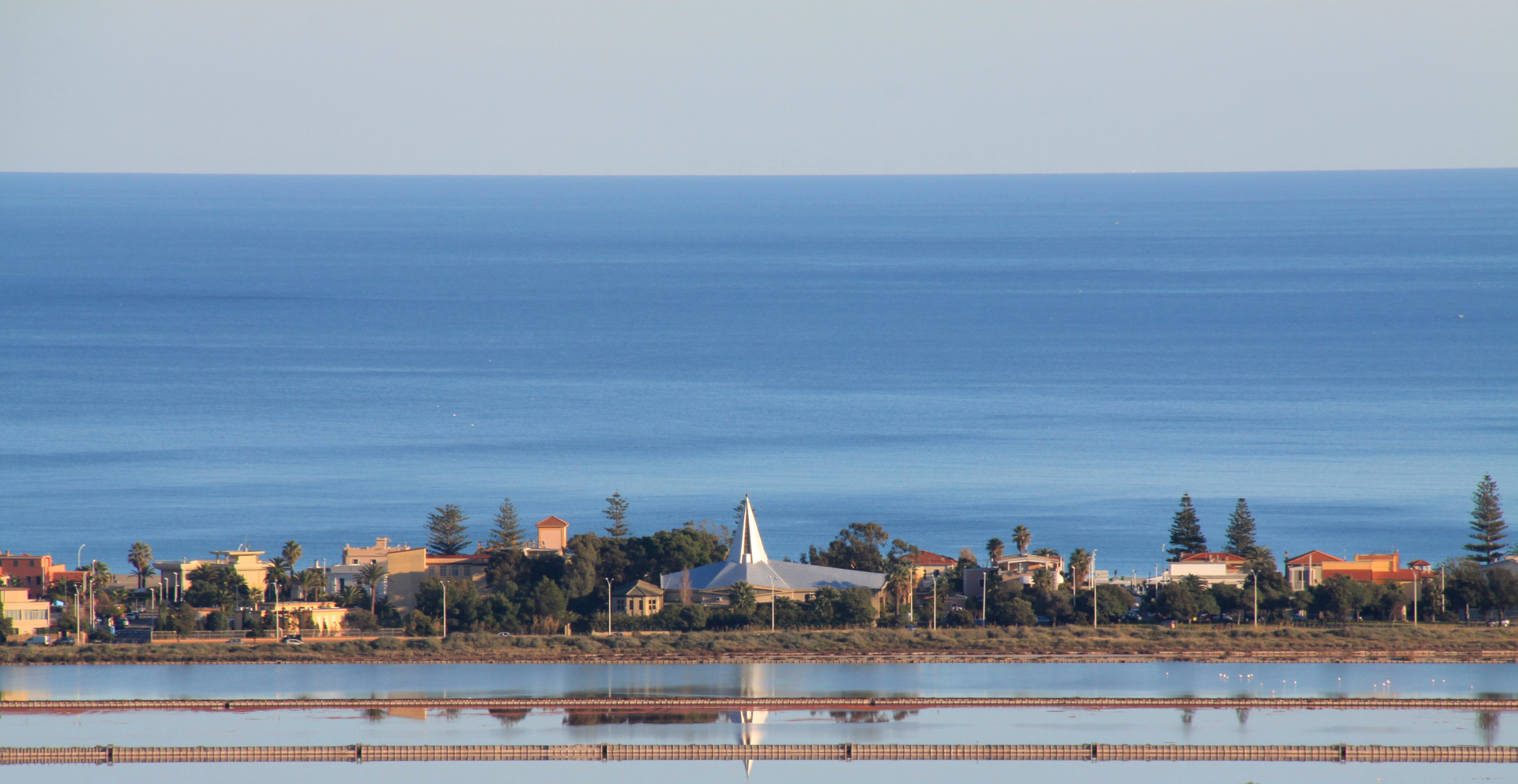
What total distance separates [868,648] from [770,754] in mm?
15671

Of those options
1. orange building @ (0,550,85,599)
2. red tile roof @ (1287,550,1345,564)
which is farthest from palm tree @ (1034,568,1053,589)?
orange building @ (0,550,85,599)

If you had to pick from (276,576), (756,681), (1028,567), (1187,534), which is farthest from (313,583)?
(1187,534)

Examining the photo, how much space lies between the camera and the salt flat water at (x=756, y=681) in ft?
184

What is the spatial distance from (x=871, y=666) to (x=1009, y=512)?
30600 millimetres

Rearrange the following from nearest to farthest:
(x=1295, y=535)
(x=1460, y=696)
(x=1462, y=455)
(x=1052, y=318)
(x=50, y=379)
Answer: (x=1460, y=696)
(x=1295, y=535)
(x=1462, y=455)
(x=50, y=379)
(x=1052, y=318)

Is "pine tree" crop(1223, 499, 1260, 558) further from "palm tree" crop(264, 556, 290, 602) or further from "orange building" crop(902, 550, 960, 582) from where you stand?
"palm tree" crop(264, 556, 290, 602)

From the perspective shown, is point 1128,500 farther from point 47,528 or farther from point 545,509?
point 47,528

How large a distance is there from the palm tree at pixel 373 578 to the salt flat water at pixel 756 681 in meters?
7.37

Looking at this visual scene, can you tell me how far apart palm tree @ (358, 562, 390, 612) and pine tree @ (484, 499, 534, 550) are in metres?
5.12

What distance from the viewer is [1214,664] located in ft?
200

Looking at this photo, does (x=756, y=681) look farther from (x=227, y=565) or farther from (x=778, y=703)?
(x=227, y=565)

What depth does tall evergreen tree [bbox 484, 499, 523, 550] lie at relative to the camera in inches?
3027

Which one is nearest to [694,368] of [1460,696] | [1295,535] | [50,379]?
[50,379]

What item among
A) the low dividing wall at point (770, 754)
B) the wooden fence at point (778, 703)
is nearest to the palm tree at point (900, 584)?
the wooden fence at point (778, 703)
